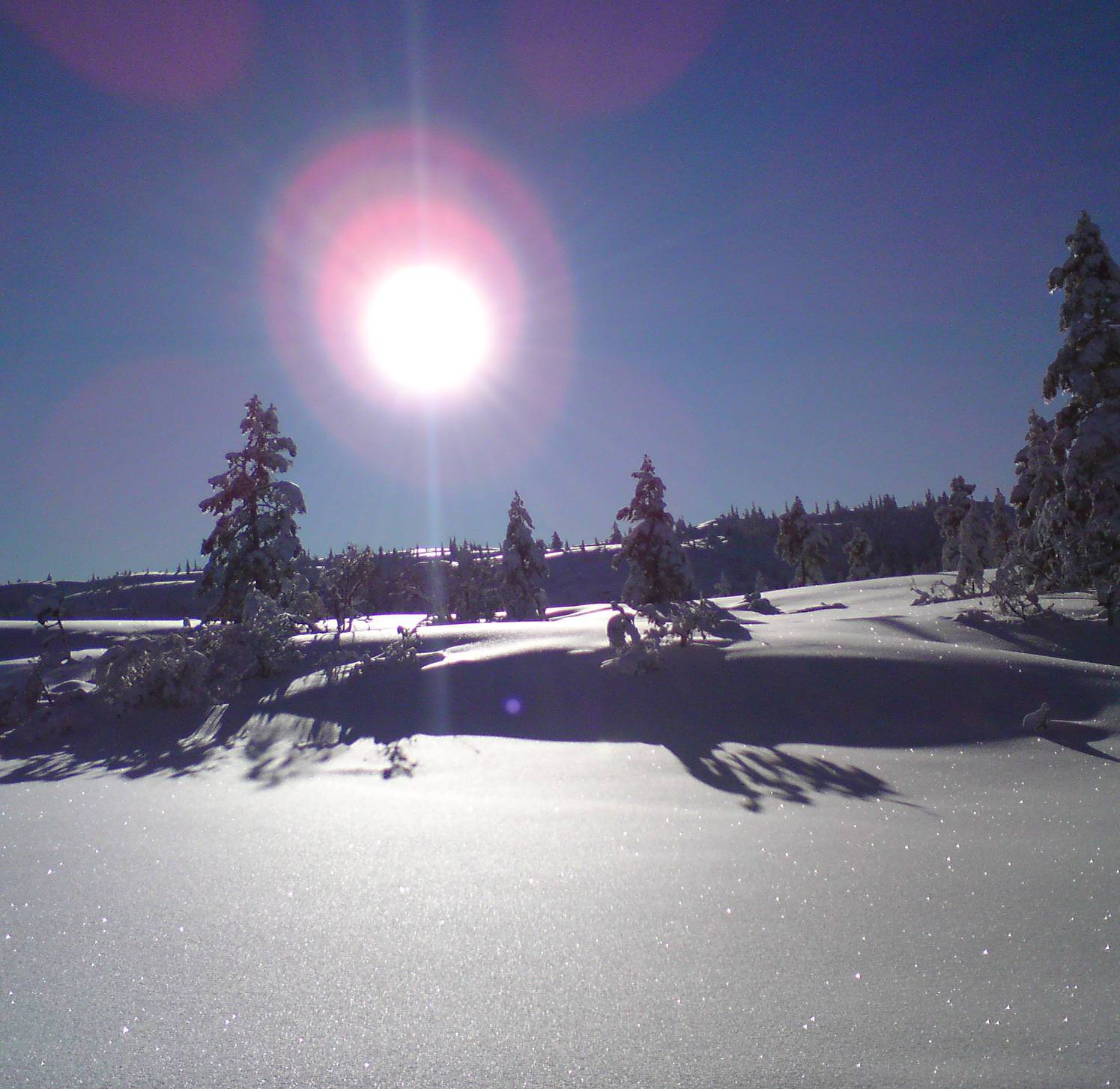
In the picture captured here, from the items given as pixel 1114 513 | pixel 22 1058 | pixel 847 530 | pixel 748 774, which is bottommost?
pixel 748 774

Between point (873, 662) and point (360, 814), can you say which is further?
point (873, 662)

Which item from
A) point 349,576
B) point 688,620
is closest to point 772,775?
point 688,620

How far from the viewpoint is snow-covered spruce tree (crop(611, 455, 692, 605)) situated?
21.9 m

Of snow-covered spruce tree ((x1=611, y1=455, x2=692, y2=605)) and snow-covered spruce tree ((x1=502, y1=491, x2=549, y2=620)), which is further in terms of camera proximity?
snow-covered spruce tree ((x1=502, y1=491, x2=549, y2=620))

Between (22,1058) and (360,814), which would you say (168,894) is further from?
(360,814)

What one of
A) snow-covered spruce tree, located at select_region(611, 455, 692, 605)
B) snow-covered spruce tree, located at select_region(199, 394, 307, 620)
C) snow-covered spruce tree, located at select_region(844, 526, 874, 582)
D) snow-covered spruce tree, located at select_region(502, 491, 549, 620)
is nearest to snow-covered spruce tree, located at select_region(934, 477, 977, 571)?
snow-covered spruce tree, located at select_region(844, 526, 874, 582)

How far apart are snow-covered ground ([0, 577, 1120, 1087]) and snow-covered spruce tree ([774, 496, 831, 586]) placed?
4308cm

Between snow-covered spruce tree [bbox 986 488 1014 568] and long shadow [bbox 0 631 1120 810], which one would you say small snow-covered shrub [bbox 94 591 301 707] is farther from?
snow-covered spruce tree [bbox 986 488 1014 568]

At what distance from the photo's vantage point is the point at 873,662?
9227mm

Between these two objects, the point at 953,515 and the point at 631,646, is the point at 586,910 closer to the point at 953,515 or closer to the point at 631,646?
the point at 631,646

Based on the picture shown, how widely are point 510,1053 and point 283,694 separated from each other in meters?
9.78

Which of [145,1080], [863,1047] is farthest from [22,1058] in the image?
[863,1047]

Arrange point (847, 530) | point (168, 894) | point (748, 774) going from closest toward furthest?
point (168, 894), point (748, 774), point (847, 530)

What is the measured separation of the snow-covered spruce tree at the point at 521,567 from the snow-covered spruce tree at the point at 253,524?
19.1 m
